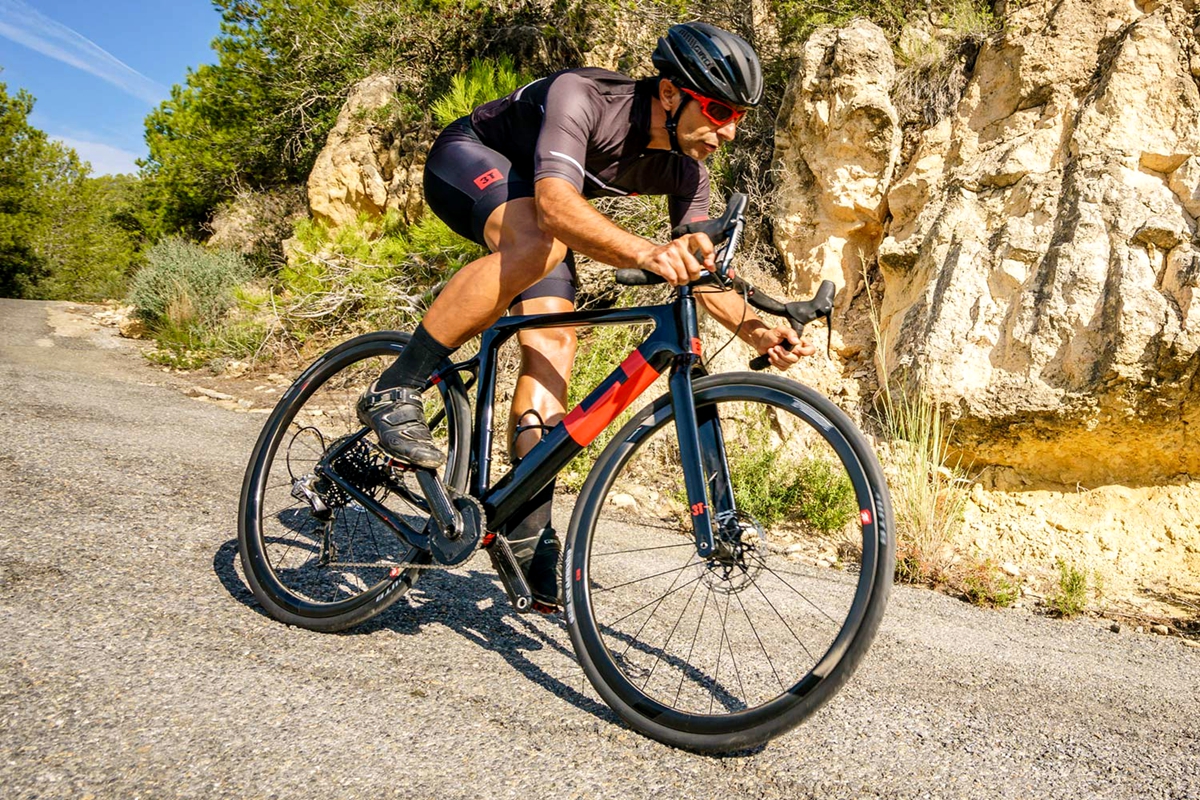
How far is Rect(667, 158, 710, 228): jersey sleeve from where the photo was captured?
2.87 m

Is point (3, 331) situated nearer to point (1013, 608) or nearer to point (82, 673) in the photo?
point (82, 673)

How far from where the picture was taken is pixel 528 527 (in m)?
2.50

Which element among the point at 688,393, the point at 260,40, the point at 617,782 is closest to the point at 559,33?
the point at 260,40

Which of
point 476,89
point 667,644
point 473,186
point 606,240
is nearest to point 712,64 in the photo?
point 606,240

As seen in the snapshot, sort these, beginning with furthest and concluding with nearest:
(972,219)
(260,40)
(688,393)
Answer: (260,40) → (972,219) → (688,393)

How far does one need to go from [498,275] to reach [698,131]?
32.3 inches

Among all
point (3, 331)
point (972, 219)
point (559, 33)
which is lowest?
point (3, 331)

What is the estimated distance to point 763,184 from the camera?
7602 millimetres

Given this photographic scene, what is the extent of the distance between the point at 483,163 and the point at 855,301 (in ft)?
17.3

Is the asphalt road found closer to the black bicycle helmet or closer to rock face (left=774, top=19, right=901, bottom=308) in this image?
the black bicycle helmet

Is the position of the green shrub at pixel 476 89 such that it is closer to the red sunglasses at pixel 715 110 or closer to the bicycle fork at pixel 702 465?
the red sunglasses at pixel 715 110

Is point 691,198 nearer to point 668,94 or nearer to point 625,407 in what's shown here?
point 668,94

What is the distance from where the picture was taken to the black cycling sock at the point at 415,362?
2486 mm

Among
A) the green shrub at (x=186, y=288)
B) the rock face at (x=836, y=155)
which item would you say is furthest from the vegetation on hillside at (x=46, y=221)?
the rock face at (x=836, y=155)
